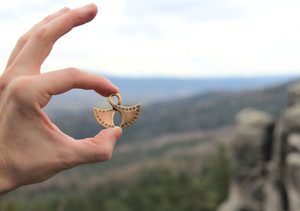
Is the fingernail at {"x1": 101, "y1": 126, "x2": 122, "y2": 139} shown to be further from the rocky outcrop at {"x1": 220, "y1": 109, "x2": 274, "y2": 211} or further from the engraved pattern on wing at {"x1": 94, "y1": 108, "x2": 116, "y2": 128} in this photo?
the rocky outcrop at {"x1": 220, "y1": 109, "x2": 274, "y2": 211}

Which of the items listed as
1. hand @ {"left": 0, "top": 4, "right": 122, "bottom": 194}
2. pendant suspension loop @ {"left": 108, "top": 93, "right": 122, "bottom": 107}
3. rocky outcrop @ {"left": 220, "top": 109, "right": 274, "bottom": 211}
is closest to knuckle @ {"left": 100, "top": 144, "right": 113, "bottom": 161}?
hand @ {"left": 0, "top": 4, "right": 122, "bottom": 194}

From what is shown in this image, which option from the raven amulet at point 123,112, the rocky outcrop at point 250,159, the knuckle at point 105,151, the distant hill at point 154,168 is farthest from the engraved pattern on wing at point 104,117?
the distant hill at point 154,168

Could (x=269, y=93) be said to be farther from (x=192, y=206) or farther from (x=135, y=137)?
(x=192, y=206)

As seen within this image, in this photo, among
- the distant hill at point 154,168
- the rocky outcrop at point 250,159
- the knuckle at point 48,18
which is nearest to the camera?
the knuckle at point 48,18

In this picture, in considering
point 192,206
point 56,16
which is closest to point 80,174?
point 192,206

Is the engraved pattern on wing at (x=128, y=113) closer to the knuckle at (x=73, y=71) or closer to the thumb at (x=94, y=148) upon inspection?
the thumb at (x=94, y=148)

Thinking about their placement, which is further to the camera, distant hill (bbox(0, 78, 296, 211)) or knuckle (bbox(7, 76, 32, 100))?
distant hill (bbox(0, 78, 296, 211))

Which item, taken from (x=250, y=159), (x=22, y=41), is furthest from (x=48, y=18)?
(x=250, y=159)
